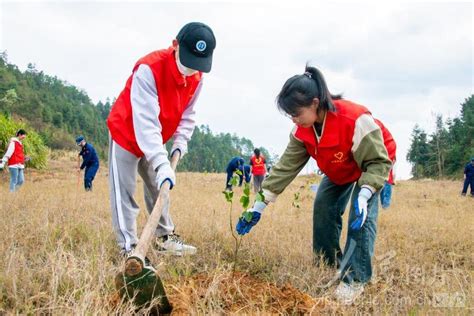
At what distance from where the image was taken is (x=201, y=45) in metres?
3.06

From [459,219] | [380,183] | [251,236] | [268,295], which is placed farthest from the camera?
[459,219]

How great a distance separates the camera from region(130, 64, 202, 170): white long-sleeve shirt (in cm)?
299

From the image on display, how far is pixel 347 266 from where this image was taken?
3.04 metres

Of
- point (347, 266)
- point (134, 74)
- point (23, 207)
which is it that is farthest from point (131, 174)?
point (23, 207)

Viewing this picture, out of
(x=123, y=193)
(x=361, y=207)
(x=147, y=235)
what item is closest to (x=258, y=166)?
(x=123, y=193)

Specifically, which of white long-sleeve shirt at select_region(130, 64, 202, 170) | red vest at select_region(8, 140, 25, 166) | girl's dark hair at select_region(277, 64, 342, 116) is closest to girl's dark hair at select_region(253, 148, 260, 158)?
red vest at select_region(8, 140, 25, 166)

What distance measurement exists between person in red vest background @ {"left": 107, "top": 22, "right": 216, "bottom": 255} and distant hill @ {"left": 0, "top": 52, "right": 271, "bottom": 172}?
25.9 m

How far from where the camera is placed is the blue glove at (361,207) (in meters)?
2.81

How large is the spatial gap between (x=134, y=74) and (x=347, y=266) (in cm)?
197

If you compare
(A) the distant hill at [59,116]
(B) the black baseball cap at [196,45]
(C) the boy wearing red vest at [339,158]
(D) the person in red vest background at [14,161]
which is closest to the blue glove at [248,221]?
(C) the boy wearing red vest at [339,158]

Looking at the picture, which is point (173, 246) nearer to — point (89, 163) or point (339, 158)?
point (339, 158)

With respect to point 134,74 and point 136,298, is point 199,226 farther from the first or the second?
point 136,298

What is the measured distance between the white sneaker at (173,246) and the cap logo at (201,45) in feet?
4.83

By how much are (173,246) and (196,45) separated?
5.09 ft
